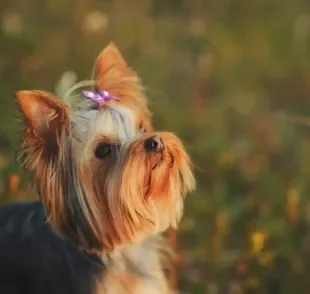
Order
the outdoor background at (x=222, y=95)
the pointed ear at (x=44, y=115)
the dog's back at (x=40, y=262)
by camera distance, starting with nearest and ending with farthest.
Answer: the pointed ear at (x=44, y=115) < the dog's back at (x=40, y=262) < the outdoor background at (x=222, y=95)

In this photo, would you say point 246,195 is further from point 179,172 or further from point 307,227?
point 179,172

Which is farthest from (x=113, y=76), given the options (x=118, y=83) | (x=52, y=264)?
(x=52, y=264)

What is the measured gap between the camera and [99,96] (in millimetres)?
1043

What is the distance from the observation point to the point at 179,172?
3.50 ft

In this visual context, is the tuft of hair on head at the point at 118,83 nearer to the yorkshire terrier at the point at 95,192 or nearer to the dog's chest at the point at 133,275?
the yorkshire terrier at the point at 95,192

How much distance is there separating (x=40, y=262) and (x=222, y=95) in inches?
20.9

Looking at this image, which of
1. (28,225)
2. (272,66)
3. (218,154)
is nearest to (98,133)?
(28,225)

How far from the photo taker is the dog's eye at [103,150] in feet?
3.35

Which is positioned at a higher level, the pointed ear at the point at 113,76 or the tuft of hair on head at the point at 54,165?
Result: the pointed ear at the point at 113,76

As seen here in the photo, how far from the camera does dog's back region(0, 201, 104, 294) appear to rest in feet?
3.47

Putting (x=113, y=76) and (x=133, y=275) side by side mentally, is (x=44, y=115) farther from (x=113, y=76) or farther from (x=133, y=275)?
(x=133, y=275)

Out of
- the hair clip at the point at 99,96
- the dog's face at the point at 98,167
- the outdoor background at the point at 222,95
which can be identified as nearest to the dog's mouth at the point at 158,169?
the dog's face at the point at 98,167

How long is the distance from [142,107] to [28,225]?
245mm

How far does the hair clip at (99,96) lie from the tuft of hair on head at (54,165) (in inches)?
1.9
